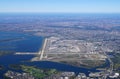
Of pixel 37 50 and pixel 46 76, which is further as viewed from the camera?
pixel 37 50

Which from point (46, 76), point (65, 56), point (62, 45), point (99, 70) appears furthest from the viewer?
point (62, 45)

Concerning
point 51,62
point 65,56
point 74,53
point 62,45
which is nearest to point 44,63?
point 51,62

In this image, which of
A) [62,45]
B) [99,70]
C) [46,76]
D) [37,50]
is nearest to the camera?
[46,76]

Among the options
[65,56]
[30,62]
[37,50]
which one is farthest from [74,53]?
[30,62]

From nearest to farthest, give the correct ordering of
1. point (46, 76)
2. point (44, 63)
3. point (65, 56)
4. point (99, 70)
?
point (46, 76)
point (99, 70)
point (44, 63)
point (65, 56)

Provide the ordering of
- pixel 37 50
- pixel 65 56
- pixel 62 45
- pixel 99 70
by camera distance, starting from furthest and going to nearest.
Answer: pixel 62 45, pixel 37 50, pixel 65 56, pixel 99 70

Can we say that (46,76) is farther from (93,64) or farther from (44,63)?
(93,64)

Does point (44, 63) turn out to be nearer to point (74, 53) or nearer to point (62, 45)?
point (74, 53)

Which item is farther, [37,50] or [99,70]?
[37,50]
